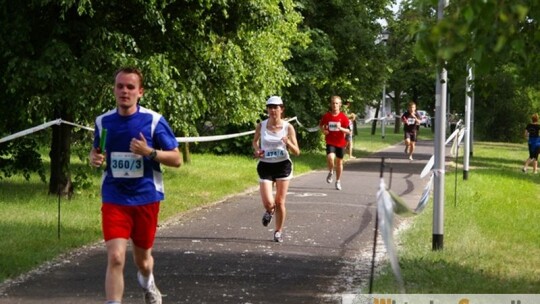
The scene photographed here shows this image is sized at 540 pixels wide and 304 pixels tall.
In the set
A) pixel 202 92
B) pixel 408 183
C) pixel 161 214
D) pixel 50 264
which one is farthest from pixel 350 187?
pixel 50 264

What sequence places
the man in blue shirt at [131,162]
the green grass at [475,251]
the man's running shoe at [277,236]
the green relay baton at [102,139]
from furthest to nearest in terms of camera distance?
the man's running shoe at [277,236] < the green grass at [475,251] < the green relay baton at [102,139] < the man in blue shirt at [131,162]

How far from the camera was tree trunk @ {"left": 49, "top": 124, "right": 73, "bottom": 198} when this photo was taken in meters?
18.2

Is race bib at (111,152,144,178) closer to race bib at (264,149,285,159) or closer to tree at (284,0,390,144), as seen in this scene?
race bib at (264,149,285,159)

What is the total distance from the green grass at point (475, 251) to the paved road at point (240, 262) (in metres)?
0.54

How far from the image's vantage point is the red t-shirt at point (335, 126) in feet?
66.4

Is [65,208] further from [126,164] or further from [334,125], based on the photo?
[126,164]

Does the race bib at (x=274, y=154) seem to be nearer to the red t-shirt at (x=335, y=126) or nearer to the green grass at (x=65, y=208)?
the green grass at (x=65, y=208)

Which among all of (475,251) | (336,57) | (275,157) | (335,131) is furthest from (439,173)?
(336,57)

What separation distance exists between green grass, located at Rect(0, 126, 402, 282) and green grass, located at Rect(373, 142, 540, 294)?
374 centimetres

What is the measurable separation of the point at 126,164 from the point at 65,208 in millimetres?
8686

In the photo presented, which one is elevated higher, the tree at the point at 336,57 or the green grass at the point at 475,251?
the tree at the point at 336,57

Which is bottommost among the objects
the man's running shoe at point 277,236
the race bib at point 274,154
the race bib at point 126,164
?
the man's running shoe at point 277,236

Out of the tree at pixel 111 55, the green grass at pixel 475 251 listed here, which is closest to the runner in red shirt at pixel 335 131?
the tree at pixel 111 55

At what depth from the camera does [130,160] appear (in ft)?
24.9
